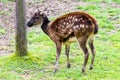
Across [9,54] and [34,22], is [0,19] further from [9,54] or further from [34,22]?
[34,22]

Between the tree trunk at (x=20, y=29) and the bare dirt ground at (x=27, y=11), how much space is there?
1028 millimetres

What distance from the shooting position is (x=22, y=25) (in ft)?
29.6

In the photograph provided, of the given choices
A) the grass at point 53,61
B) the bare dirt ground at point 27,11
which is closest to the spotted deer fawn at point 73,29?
the grass at point 53,61

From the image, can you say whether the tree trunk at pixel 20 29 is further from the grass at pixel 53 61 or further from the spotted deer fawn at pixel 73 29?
the spotted deer fawn at pixel 73 29

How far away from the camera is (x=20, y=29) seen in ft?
29.7

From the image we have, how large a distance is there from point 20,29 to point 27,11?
567cm

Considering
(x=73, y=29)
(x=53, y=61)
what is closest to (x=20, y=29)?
(x=53, y=61)

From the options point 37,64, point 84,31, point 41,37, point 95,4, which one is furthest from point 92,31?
point 95,4

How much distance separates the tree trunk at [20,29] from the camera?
8.95 meters

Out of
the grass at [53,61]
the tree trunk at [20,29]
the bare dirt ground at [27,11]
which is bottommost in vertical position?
the bare dirt ground at [27,11]

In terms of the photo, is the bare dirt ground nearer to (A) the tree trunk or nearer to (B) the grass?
(B) the grass

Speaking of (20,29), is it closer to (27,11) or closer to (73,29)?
(73,29)

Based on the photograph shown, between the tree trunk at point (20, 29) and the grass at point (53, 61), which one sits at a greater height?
the tree trunk at point (20, 29)

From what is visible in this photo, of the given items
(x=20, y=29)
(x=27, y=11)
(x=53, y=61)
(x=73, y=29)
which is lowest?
(x=27, y=11)
